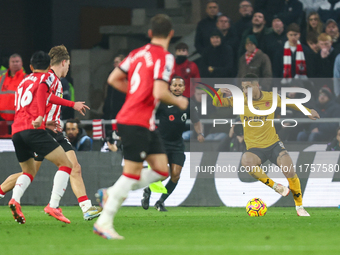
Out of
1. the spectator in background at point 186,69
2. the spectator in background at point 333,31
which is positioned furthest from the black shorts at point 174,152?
the spectator in background at point 333,31

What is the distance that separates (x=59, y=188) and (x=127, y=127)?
7.99 feet

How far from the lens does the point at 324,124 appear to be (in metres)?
13.0

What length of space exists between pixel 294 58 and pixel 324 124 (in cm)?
177

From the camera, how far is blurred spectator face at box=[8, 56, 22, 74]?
1355 centimetres

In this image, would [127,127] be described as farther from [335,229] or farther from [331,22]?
Answer: [331,22]

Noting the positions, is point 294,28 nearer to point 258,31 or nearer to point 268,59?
point 258,31

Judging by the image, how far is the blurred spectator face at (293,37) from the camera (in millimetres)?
13820

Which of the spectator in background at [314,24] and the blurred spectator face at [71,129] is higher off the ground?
the spectator in background at [314,24]

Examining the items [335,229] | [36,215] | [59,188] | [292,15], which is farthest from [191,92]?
[335,229]

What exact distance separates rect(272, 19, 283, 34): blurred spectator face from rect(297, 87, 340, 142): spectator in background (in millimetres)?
1677

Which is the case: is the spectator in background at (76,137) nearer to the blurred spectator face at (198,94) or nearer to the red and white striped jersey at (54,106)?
the blurred spectator face at (198,94)

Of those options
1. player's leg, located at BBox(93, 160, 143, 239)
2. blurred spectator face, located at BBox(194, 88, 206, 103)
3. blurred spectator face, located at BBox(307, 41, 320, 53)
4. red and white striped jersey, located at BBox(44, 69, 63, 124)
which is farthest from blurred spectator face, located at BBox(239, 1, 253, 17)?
player's leg, located at BBox(93, 160, 143, 239)

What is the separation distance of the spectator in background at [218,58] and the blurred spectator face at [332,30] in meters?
2.22

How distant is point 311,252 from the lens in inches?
219
